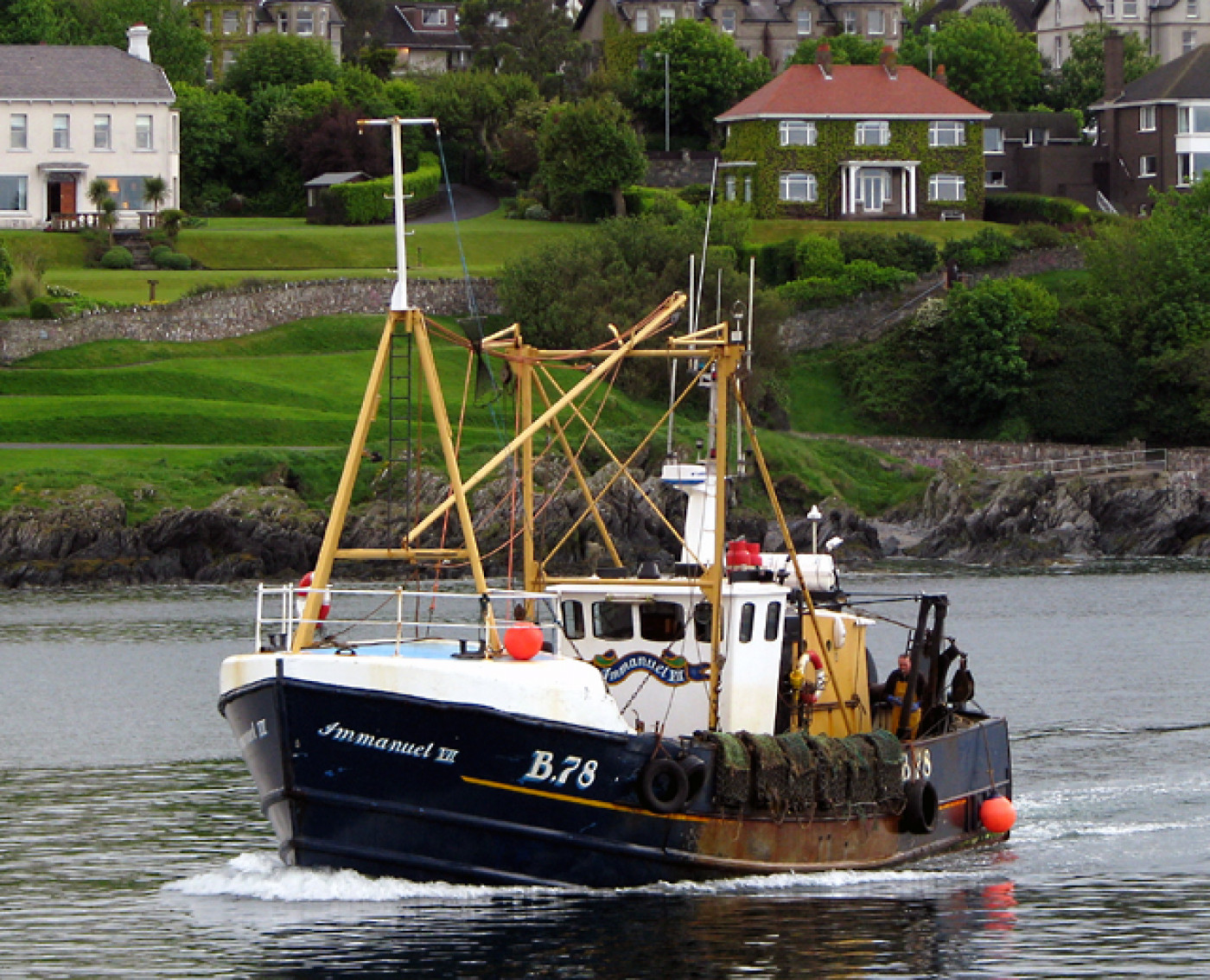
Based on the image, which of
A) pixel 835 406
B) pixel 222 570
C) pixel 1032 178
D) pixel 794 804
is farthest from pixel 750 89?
pixel 794 804

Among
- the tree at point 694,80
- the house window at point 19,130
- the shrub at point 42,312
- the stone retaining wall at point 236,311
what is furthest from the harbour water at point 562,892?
the tree at point 694,80

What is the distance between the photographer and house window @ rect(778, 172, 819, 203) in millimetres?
108562

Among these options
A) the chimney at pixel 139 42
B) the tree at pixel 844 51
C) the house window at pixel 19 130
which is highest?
the tree at pixel 844 51

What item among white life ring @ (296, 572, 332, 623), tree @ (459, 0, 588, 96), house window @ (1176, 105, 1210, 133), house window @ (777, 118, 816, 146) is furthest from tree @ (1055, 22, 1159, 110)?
white life ring @ (296, 572, 332, 623)

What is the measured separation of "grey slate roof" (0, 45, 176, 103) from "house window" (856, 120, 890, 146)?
33.0 metres

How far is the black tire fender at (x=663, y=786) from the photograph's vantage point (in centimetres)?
2408

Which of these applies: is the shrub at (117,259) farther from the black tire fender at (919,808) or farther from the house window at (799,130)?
the black tire fender at (919,808)

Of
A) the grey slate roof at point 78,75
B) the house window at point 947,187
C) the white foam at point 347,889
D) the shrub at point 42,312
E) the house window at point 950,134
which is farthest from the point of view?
the house window at point 947,187

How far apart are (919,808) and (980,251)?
73077mm

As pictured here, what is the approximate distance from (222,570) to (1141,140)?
6483cm

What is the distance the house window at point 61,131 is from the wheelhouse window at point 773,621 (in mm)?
82959

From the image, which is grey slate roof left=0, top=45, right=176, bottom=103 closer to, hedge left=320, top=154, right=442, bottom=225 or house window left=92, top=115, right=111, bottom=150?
house window left=92, top=115, right=111, bottom=150

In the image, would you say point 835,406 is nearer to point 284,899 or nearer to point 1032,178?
point 1032,178

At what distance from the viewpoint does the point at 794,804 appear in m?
25.5
